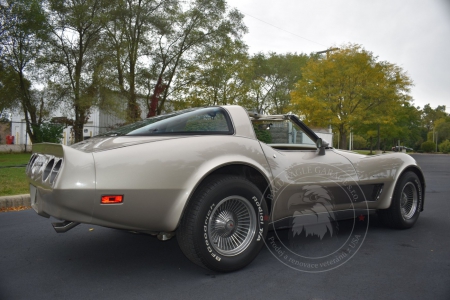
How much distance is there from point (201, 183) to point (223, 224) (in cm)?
36

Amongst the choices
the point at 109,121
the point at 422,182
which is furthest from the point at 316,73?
the point at 422,182

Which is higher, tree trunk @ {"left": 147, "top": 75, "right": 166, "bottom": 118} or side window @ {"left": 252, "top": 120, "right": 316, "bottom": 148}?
tree trunk @ {"left": 147, "top": 75, "right": 166, "bottom": 118}

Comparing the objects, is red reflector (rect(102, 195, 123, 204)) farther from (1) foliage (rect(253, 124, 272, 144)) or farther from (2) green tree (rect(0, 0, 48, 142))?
(2) green tree (rect(0, 0, 48, 142))

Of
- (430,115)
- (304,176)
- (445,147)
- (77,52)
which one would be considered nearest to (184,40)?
(77,52)

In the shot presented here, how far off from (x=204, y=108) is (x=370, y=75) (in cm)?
2351

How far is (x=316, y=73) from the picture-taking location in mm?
25531

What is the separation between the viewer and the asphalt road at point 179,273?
2441 mm

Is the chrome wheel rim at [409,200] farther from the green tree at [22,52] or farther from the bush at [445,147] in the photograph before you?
the bush at [445,147]

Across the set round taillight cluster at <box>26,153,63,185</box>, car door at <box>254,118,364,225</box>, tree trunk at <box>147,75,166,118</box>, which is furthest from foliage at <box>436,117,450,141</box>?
round taillight cluster at <box>26,153,63,185</box>

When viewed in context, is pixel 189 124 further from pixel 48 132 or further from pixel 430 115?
pixel 430 115

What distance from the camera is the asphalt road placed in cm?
244

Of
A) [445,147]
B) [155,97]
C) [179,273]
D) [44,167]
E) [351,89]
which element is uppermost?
[351,89]

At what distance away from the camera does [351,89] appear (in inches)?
958

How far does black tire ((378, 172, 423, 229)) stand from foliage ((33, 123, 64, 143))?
1979 centimetres
